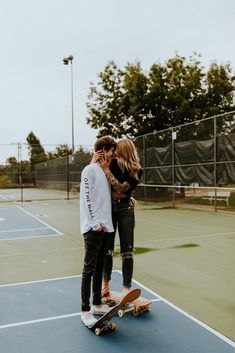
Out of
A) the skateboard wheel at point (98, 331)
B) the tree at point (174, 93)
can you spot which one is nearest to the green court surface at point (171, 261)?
the skateboard wheel at point (98, 331)

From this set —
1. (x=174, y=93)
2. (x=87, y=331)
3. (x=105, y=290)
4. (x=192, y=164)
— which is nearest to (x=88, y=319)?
(x=87, y=331)

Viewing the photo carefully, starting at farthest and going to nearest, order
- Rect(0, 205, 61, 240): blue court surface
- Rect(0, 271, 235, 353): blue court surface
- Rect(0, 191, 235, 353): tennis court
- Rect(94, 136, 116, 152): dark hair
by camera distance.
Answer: Rect(0, 205, 61, 240): blue court surface
Rect(94, 136, 116, 152): dark hair
Rect(0, 191, 235, 353): tennis court
Rect(0, 271, 235, 353): blue court surface

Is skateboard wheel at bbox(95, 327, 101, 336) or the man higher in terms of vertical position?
the man

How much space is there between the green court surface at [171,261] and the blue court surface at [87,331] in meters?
0.21

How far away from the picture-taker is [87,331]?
3.19 m

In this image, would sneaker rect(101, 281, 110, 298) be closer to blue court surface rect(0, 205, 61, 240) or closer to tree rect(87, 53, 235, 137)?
blue court surface rect(0, 205, 61, 240)

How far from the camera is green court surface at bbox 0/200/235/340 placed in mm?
3893

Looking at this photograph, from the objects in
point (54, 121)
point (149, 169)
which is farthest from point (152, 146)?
point (54, 121)

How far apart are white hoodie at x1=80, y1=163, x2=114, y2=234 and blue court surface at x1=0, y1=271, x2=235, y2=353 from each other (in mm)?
908

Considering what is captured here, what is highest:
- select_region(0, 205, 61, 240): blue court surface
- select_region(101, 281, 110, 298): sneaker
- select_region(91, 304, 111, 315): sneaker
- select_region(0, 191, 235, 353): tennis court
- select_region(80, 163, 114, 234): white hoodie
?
select_region(80, 163, 114, 234): white hoodie

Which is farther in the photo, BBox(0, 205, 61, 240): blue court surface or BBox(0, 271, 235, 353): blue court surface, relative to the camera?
BBox(0, 205, 61, 240): blue court surface

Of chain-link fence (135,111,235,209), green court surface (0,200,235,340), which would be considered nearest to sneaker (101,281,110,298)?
green court surface (0,200,235,340)

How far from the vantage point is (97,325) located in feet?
10.4

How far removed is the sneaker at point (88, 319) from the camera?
3207mm
